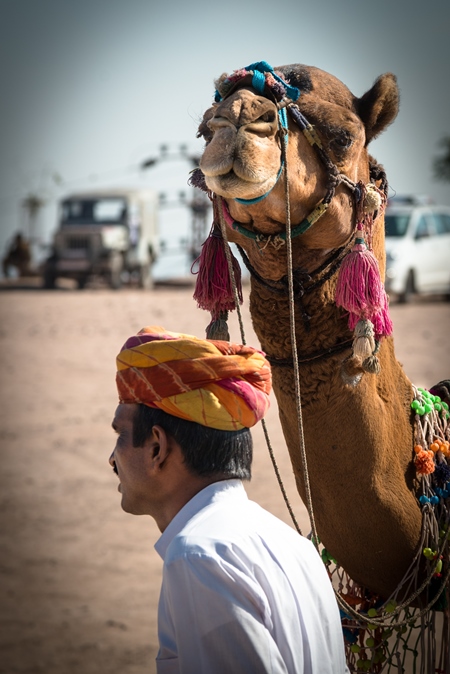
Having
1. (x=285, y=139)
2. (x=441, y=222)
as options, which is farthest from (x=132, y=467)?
(x=441, y=222)

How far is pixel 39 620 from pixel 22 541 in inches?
73.9

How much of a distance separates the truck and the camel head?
2093 cm

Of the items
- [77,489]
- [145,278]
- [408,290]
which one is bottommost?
[77,489]

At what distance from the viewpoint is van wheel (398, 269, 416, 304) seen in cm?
2066

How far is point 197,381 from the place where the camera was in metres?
2.39

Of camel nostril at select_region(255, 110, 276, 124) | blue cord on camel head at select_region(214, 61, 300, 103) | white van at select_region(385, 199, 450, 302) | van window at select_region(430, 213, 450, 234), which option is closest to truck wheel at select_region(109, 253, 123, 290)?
white van at select_region(385, 199, 450, 302)

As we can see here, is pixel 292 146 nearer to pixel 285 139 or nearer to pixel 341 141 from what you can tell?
pixel 285 139

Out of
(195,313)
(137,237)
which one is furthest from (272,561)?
(137,237)

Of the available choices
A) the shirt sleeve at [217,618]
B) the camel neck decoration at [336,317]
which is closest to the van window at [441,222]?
the camel neck decoration at [336,317]

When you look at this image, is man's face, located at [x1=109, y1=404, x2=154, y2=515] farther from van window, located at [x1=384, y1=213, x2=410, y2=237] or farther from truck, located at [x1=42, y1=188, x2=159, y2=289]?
truck, located at [x1=42, y1=188, x2=159, y2=289]

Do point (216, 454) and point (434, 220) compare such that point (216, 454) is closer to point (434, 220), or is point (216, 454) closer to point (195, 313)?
point (195, 313)

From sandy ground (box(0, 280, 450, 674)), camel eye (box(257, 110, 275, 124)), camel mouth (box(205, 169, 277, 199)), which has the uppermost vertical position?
camel eye (box(257, 110, 275, 124))

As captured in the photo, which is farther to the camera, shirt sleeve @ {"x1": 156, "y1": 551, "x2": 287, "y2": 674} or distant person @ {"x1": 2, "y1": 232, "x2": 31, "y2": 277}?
distant person @ {"x1": 2, "y1": 232, "x2": 31, "y2": 277}

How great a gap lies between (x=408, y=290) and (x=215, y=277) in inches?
714
